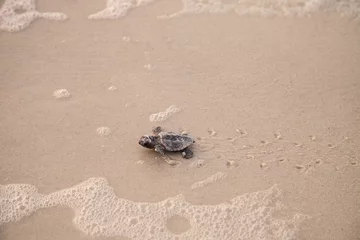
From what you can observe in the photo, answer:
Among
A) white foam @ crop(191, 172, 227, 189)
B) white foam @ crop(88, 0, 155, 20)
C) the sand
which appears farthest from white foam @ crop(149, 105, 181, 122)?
white foam @ crop(88, 0, 155, 20)

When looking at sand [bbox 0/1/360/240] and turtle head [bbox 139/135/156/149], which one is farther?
turtle head [bbox 139/135/156/149]

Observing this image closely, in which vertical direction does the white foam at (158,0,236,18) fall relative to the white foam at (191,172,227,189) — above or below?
above

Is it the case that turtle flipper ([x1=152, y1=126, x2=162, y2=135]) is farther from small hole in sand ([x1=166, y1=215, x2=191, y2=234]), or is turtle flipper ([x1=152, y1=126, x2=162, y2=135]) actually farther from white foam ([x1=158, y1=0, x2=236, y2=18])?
white foam ([x1=158, y1=0, x2=236, y2=18])

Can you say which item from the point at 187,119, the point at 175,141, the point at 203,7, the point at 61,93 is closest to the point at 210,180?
the point at 175,141

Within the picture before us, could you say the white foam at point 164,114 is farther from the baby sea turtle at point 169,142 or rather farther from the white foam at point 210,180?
the white foam at point 210,180

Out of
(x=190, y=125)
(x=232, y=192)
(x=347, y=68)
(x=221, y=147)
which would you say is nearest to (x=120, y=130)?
(x=190, y=125)

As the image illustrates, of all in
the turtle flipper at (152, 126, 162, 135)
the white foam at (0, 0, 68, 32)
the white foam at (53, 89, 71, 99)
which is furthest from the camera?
the white foam at (0, 0, 68, 32)
